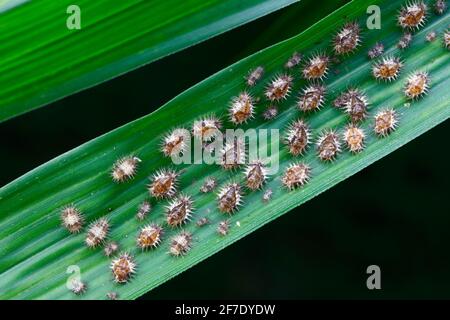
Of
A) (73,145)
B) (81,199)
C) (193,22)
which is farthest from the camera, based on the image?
(73,145)

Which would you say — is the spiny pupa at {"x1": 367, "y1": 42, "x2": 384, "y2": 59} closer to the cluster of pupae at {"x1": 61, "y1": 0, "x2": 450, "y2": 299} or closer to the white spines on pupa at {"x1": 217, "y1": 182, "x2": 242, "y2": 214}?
the cluster of pupae at {"x1": 61, "y1": 0, "x2": 450, "y2": 299}

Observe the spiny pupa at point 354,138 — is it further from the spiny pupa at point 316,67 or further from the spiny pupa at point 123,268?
the spiny pupa at point 123,268

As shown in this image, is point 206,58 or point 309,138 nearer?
point 309,138

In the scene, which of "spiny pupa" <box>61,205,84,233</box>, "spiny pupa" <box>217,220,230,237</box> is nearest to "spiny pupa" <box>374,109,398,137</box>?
"spiny pupa" <box>217,220,230,237</box>

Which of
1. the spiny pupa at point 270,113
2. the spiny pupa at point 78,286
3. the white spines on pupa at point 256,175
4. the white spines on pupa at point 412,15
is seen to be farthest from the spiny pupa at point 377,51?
the spiny pupa at point 78,286

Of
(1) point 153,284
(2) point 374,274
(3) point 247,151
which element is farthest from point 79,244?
(2) point 374,274

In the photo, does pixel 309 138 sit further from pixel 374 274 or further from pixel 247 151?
pixel 374 274

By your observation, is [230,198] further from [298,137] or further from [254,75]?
[254,75]
